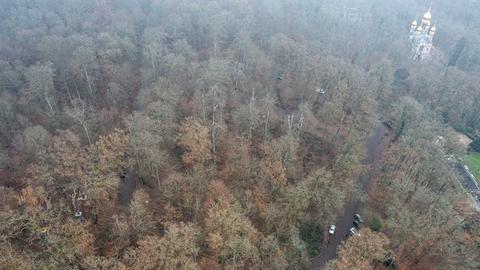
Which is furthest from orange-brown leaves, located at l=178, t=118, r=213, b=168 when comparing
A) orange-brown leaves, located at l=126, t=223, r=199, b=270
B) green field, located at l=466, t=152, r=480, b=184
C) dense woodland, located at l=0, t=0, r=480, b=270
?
green field, located at l=466, t=152, r=480, b=184

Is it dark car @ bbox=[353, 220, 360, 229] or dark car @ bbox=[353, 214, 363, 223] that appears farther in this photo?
dark car @ bbox=[353, 214, 363, 223]

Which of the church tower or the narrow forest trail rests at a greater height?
the church tower

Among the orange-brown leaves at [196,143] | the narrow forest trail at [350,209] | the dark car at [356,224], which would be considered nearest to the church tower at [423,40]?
the narrow forest trail at [350,209]

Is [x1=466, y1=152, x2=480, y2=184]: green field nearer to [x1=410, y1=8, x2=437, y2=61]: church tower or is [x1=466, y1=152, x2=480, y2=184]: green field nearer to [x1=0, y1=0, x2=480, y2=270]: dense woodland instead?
[x1=0, y1=0, x2=480, y2=270]: dense woodland

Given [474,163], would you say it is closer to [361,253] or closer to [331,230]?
[331,230]

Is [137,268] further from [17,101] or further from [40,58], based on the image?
[40,58]

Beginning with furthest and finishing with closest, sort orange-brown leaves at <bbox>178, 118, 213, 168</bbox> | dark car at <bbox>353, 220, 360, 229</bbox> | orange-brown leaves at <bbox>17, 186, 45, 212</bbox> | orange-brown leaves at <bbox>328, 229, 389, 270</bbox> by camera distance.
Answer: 1. dark car at <bbox>353, 220, 360, 229</bbox>
2. orange-brown leaves at <bbox>178, 118, 213, 168</bbox>
3. orange-brown leaves at <bbox>328, 229, 389, 270</bbox>
4. orange-brown leaves at <bbox>17, 186, 45, 212</bbox>

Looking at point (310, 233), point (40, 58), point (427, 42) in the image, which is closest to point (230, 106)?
point (310, 233)

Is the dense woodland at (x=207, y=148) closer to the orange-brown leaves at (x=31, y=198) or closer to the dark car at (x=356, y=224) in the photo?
the orange-brown leaves at (x=31, y=198)
